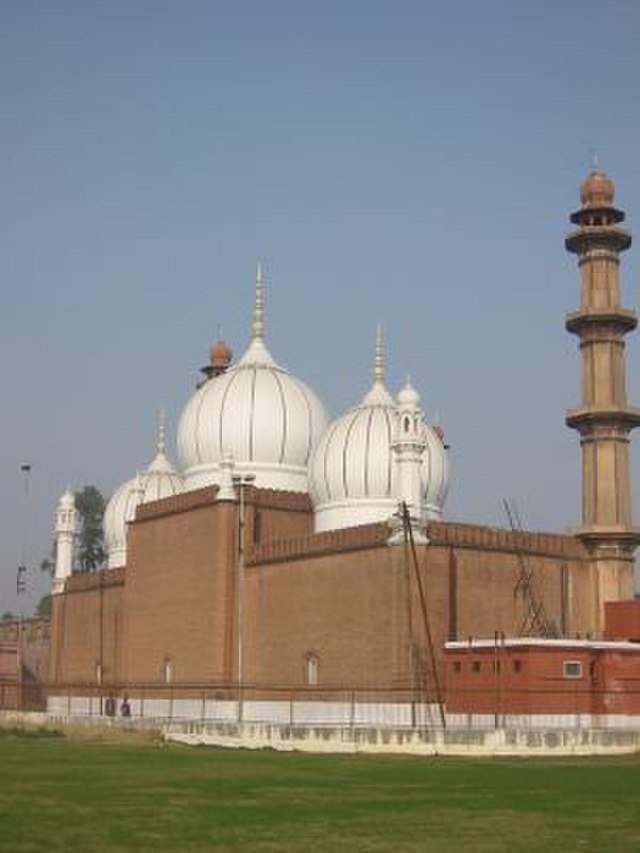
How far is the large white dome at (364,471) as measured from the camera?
127 ft

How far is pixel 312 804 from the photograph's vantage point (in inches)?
603

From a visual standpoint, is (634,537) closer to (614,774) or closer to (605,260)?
(605,260)

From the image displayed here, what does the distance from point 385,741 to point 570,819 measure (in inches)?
582

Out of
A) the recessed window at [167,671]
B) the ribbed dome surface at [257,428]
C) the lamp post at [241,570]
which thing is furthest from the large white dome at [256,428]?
the recessed window at [167,671]

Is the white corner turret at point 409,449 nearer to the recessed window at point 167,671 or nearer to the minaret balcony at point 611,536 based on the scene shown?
the minaret balcony at point 611,536

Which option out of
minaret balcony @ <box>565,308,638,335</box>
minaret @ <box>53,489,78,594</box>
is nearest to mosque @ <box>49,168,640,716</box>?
minaret balcony @ <box>565,308,638,335</box>

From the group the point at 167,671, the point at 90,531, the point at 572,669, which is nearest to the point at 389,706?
the point at 572,669

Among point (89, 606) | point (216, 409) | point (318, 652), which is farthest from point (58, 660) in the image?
point (318, 652)

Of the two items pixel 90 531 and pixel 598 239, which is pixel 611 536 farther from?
pixel 90 531

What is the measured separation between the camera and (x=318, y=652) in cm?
3666

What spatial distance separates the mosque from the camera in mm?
34469

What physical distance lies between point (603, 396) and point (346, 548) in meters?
9.76

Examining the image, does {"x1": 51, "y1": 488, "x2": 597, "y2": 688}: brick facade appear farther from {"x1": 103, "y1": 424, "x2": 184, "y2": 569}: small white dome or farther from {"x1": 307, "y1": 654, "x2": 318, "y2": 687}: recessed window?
{"x1": 103, "y1": 424, "x2": 184, "y2": 569}: small white dome

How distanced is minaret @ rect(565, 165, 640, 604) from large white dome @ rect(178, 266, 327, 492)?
29.4ft
